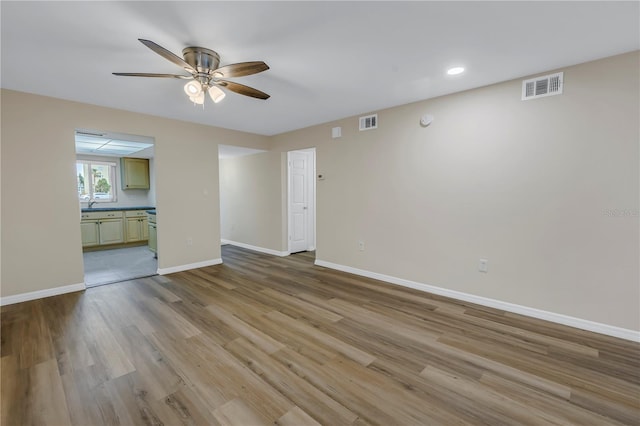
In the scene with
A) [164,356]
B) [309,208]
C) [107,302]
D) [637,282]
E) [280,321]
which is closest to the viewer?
[164,356]

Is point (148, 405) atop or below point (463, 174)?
below

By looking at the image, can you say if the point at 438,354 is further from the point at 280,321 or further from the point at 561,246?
the point at 561,246

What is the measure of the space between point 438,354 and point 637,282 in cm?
187

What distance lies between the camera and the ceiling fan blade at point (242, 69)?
2096mm

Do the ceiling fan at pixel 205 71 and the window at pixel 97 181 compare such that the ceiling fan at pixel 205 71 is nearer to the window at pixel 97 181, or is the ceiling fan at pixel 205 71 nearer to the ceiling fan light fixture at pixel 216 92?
the ceiling fan light fixture at pixel 216 92

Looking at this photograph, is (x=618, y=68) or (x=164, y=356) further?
(x=618, y=68)

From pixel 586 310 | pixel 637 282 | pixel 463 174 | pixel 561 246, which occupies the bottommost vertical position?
pixel 586 310

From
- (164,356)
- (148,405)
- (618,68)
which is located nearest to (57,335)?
(164,356)

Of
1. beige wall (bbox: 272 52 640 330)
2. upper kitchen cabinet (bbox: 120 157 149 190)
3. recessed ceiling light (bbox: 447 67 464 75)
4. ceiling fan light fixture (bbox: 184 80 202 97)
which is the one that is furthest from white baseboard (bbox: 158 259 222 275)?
recessed ceiling light (bbox: 447 67 464 75)

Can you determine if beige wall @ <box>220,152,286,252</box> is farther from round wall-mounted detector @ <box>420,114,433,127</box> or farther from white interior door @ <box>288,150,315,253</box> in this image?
round wall-mounted detector @ <box>420,114,433,127</box>

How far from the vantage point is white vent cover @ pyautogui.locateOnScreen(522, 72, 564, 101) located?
2656 mm

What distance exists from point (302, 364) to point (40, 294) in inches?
140

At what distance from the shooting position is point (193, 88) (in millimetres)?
2316

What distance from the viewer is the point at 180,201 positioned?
4539 mm
